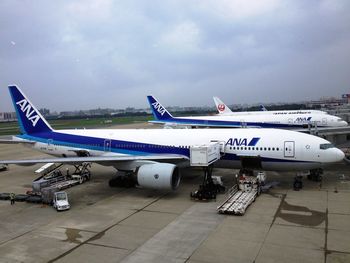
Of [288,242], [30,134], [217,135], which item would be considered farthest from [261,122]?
[288,242]

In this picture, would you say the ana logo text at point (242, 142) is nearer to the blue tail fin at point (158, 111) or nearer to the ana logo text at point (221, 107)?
the blue tail fin at point (158, 111)

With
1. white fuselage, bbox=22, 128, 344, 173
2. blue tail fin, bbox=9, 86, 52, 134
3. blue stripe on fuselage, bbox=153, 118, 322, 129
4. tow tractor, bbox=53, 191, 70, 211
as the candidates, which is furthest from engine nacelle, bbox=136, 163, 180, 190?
blue stripe on fuselage, bbox=153, 118, 322, 129

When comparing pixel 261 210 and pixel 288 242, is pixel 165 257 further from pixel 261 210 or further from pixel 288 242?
pixel 261 210

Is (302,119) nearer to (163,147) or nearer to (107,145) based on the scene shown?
(163,147)

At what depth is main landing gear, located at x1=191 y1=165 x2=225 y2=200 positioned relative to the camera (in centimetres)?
1723

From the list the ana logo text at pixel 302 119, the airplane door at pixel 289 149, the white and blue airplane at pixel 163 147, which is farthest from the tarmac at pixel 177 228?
the ana logo text at pixel 302 119

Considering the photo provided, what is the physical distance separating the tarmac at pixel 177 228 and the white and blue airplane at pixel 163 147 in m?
1.51

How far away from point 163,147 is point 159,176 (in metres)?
3.71

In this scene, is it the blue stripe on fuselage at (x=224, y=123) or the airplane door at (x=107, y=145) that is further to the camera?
the blue stripe on fuselage at (x=224, y=123)

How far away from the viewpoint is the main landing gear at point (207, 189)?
17234 mm

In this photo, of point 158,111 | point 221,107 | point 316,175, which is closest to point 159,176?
point 316,175

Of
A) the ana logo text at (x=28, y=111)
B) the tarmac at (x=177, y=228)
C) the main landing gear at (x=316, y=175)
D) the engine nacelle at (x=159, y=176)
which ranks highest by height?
the ana logo text at (x=28, y=111)

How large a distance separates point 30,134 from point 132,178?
9.67 metres

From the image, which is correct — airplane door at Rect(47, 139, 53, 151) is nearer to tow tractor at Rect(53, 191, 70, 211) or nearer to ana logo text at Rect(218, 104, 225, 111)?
tow tractor at Rect(53, 191, 70, 211)
